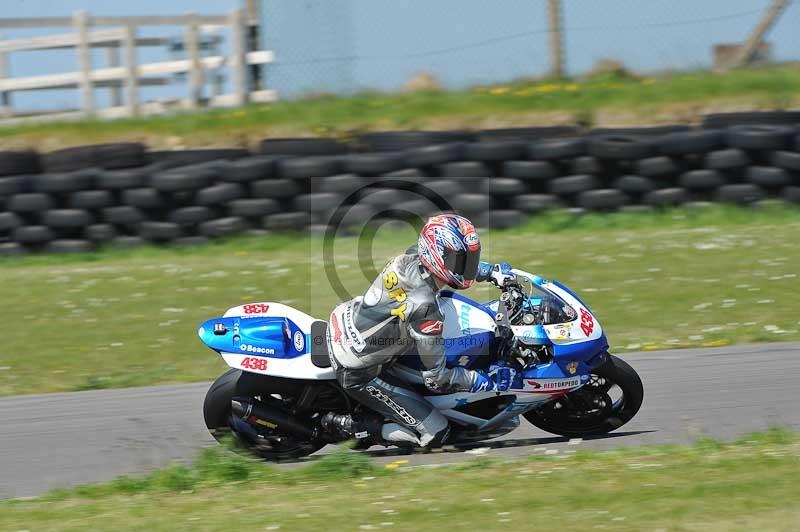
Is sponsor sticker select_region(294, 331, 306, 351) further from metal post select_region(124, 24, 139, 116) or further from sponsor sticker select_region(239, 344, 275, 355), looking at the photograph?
metal post select_region(124, 24, 139, 116)

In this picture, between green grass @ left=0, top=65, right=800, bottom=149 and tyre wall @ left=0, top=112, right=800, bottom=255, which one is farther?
green grass @ left=0, top=65, right=800, bottom=149

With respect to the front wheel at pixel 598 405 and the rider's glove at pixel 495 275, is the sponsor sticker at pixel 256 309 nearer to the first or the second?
the rider's glove at pixel 495 275

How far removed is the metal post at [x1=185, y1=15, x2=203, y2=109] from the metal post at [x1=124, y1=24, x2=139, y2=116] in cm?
78

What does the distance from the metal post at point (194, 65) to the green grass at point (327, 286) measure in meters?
4.48

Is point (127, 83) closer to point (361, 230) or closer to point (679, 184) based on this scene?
point (361, 230)

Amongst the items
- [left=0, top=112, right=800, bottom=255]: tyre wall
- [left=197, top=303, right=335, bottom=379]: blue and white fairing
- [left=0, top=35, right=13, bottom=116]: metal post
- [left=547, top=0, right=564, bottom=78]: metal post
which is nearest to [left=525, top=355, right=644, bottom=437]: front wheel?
[left=197, top=303, right=335, bottom=379]: blue and white fairing

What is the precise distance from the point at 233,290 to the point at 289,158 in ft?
6.65

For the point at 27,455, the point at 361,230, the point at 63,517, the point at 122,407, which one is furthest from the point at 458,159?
the point at 63,517

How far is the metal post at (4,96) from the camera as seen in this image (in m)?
16.5

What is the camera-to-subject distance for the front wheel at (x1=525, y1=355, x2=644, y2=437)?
6.09 metres

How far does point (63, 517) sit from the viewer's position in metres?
4.97

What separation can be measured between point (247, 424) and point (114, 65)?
10.8 metres

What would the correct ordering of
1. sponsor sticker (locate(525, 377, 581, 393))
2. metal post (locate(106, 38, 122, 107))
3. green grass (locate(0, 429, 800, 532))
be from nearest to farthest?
green grass (locate(0, 429, 800, 532)), sponsor sticker (locate(525, 377, 581, 393)), metal post (locate(106, 38, 122, 107))

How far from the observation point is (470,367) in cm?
609
